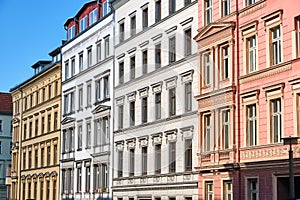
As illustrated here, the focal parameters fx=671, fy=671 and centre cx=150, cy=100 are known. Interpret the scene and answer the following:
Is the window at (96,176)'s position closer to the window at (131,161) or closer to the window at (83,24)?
the window at (131,161)

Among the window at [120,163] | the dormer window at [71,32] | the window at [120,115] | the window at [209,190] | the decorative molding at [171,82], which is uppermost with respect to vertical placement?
the dormer window at [71,32]

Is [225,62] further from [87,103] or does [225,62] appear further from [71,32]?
[71,32]

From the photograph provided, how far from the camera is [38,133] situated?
73750 millimetres

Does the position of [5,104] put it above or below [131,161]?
above

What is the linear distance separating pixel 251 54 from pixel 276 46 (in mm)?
2385

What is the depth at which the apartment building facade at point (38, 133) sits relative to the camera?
67.2m

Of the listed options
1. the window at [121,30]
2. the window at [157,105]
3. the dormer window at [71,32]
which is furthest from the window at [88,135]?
the window at [157,105]

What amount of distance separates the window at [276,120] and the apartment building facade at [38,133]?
37.1 m

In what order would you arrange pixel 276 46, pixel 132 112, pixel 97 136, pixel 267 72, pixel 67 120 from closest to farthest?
pixel 276 46, pixel 267 72, pixel 132 112, pixel 97 136, pixel 67 120

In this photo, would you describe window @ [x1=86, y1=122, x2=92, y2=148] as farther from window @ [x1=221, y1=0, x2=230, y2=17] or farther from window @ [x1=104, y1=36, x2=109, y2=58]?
window @ [x1=221, y1=0, x2=230, y2=17]

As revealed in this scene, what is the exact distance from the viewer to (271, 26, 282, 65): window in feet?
103

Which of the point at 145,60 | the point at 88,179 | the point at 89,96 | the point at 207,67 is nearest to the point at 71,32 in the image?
the point at 89,96

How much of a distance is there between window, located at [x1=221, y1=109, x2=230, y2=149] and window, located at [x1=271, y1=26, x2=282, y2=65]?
186 inches

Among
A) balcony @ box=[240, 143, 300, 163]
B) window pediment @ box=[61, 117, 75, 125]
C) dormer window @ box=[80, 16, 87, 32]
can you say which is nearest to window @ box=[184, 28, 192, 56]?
balcony @ box=[240, 143, 300, 163]
